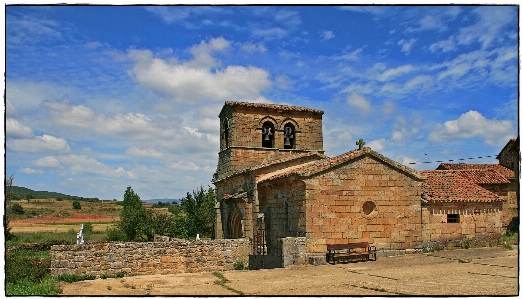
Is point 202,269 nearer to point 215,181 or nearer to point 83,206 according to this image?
point 215,181

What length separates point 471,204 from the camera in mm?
18469

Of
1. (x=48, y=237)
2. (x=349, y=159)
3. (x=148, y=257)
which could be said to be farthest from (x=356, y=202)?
(x=48, y=237)

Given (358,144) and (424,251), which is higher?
(358,144)

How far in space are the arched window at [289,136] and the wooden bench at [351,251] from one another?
978cm

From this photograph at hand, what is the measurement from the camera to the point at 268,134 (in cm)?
2470

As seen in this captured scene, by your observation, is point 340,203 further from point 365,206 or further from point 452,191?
point 452,191

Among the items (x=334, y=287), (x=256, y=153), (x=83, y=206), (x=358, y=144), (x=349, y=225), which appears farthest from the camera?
(x=83, y=206)

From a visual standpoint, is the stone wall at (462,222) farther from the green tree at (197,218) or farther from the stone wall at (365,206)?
the green tree at (197,218)

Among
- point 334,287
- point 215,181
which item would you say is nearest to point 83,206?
point 215,181

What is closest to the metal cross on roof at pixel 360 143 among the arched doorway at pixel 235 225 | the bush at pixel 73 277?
the arched doorway at pixel 235 225

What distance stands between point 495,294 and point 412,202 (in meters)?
8.24

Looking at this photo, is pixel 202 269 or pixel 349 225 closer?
pixel 202 269

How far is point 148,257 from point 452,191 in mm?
12346

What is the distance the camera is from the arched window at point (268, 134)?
24.7m
